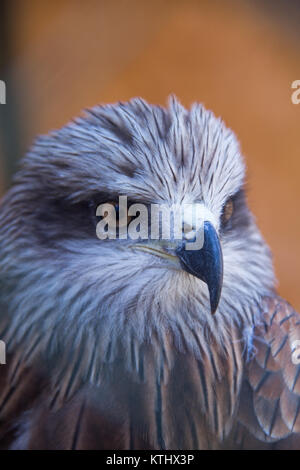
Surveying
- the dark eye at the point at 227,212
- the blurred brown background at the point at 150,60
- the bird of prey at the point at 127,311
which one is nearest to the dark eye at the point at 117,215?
the bird of prey at the point at 127,311

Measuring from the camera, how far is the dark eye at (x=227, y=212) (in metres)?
0.78

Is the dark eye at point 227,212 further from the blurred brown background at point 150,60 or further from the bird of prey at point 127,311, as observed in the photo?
the blurred brown background at point 150,60

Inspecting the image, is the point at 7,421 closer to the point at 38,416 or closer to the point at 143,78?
the point at 38,416

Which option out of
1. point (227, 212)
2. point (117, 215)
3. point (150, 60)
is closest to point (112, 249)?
point (117, 215)

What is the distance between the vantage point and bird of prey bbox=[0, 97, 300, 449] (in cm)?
72

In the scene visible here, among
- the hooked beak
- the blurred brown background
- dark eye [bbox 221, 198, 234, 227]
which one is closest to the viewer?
the hooked beak

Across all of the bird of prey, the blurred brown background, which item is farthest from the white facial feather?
the blurred brown background

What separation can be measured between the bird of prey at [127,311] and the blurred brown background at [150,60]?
0.62 feet

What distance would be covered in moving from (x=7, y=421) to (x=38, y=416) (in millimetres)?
52

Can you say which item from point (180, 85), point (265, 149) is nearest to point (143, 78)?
point (180, 85)

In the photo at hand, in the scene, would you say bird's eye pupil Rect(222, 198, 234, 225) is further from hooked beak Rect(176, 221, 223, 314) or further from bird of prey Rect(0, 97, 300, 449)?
hooked beak Rect(176, 221, 223, 314)

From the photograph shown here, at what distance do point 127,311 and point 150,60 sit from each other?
1.86 ft

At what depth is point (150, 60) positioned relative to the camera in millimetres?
1103

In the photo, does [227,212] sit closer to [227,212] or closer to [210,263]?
[227,212]
